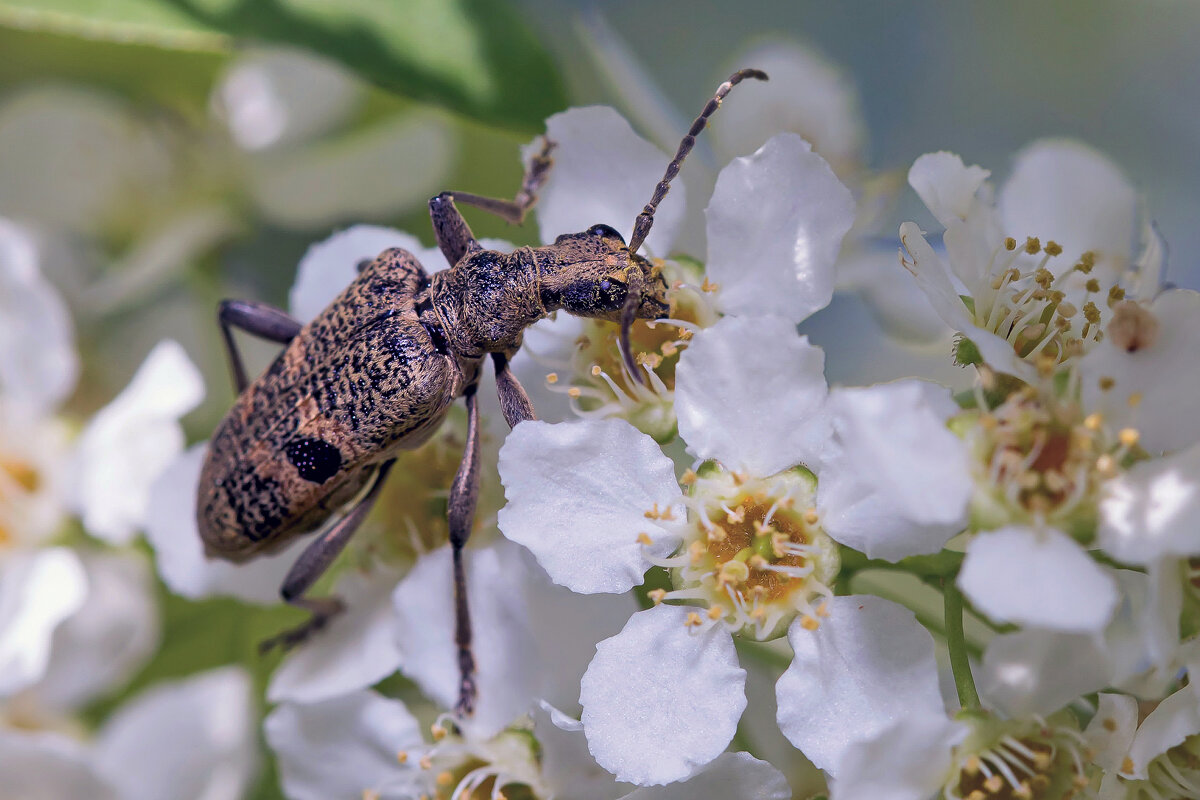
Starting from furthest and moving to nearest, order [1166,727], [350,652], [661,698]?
[350,652]
[661,698]
[1166,727]

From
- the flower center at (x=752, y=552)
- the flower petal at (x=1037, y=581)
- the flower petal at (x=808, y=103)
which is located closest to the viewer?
the flower petal at (x=1037, y=581)

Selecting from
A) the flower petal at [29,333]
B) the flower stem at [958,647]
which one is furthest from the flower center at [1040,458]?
the flower petal at [29,333]

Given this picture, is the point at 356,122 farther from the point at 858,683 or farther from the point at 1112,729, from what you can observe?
the point at 1112,729

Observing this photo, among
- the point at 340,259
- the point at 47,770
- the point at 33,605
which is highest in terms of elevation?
the point at 340,259

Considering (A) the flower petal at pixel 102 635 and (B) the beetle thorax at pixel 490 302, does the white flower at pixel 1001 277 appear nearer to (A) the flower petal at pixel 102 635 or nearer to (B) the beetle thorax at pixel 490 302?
(B) the beetle thorax at pixel 490 302

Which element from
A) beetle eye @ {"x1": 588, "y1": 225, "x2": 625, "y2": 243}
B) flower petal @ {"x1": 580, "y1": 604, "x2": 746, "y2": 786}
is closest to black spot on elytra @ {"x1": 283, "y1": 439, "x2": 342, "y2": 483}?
beetle eye @ {"x1": 588, "y1": 225, "x2": 625, "y2": 243}

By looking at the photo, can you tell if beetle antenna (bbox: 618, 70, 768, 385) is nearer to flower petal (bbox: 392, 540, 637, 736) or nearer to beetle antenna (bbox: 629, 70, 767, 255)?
beetle antenna (bbox: 629, 70, 767, 255)

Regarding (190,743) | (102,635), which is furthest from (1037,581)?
(102,635)
